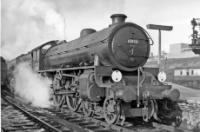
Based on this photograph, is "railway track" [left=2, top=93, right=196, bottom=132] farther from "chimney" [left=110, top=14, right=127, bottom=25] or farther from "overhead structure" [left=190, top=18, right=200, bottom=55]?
"overhead structure" [left=190, top=18, right=200, bottom=55]

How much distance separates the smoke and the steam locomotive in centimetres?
356

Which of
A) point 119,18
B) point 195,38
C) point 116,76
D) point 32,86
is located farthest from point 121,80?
point 195,38

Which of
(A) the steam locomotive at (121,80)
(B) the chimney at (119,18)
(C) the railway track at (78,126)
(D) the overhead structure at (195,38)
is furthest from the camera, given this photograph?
(D) the overhead structure at (195,38)

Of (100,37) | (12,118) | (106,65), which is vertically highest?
(100,37)

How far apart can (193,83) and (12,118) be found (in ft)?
61.5

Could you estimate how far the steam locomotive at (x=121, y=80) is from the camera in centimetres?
766

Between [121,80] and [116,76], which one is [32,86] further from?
[116,76]

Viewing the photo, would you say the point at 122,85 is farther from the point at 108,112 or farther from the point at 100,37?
the point at 100,37

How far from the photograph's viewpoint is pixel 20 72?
16625 millimetres

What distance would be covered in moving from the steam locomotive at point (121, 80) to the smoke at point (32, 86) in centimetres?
356

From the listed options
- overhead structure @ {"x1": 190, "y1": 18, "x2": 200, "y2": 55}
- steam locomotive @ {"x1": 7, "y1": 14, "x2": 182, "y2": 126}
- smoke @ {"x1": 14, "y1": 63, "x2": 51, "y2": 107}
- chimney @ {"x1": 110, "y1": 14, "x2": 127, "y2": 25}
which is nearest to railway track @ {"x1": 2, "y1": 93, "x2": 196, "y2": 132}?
steam locomotive @ {"x1": 7, "y1": 14, "x2": 182, "y2": 126}

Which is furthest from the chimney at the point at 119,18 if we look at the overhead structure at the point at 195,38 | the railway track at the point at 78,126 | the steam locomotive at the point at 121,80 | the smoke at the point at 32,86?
the overhead structure at the point at 195,38

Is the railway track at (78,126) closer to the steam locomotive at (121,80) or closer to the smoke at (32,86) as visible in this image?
the steam locomotive at (121,80)

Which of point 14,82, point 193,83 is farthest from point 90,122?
point 193,83
